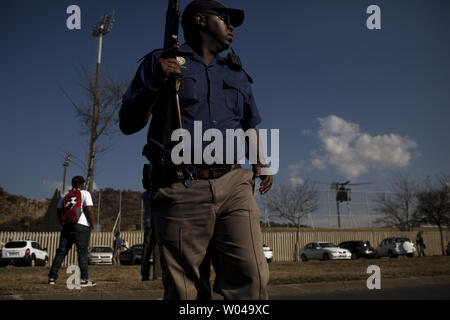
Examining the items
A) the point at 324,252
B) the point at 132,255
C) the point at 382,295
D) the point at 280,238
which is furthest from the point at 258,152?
the point at 280,238

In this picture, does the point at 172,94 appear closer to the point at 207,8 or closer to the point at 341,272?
the point at 207,8

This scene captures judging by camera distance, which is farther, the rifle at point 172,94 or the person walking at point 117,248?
the person walking at point 117,248

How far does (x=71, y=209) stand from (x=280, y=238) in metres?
27.7

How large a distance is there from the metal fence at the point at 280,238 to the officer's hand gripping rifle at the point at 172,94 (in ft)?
79.4

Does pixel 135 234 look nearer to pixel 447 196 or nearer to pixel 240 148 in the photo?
pixel 447 196

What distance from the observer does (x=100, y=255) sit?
2414cm

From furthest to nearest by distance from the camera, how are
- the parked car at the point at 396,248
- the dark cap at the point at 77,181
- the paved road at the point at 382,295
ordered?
1. the parked car at the point at 396,248
2. the dark cap at the point at 77,181
3. the paved road at the point at 382,295

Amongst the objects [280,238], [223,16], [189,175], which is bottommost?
[280,238]

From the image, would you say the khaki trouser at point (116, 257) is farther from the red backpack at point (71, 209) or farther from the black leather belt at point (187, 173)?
the black leather belt at point (187, 173)

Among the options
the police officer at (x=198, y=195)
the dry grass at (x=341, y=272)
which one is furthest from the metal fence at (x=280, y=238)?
the police officer at (x=198, y=195)

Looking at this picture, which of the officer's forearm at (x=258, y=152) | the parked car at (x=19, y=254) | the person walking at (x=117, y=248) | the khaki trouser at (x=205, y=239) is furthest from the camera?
the person walking at (x=117, y=248)

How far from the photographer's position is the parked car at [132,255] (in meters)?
23.7

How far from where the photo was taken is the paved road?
551 centimetres
